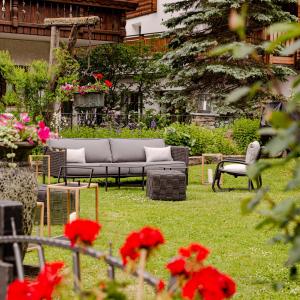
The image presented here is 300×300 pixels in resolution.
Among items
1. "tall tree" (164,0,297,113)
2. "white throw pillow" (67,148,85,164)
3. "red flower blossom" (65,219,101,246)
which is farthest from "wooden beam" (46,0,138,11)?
"red flower blossom" (65,219,101,246)

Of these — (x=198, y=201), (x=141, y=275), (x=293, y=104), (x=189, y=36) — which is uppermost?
(x=189, y=36)

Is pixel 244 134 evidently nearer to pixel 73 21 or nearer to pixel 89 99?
pixel 89 99

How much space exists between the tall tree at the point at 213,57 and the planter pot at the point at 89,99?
7701 millimetres

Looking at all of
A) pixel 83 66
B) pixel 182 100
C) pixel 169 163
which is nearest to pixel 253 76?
pixel 182 100

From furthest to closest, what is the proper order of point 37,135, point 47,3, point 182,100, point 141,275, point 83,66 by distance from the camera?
point 83,66
point 182,100
point 47,3
point 37,135
point 141,275

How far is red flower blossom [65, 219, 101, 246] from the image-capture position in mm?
1713

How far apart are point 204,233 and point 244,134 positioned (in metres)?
10.7

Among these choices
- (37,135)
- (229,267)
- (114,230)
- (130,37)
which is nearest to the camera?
(37,135)

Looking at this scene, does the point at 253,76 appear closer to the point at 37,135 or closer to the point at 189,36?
the point at 189,36

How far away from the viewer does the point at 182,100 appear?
23031 mm

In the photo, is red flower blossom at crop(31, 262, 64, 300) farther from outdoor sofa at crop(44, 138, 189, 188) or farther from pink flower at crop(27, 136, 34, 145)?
outdoor sofa at crop(44, 138, 189, 188)

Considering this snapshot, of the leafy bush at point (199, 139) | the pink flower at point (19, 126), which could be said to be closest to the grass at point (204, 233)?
the pink flower at point (19, 126)

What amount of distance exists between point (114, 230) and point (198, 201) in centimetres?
327

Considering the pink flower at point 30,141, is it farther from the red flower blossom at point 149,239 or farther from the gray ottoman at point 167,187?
the gray ottoman at point 167,187
